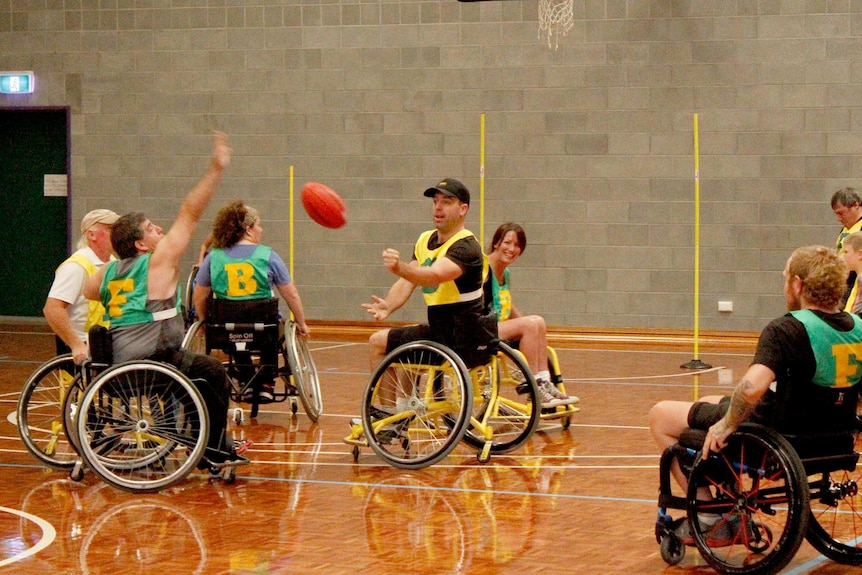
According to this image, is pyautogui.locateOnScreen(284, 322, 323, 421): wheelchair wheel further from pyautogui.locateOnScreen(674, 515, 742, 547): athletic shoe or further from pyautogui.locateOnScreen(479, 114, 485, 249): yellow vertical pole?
pyautogui.locateOnScreen(479, 114, 485, 249): yellow vertical pole

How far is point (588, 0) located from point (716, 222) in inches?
89.5

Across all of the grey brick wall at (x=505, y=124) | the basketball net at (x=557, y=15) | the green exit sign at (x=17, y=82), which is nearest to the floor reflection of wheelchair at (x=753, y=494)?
the grey brick wall at (x=505, y=124)

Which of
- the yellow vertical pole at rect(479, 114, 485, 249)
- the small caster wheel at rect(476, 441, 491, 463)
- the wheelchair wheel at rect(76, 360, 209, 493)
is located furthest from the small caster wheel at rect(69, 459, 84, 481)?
the yellow vertical pole at rect(479, 114, 485, 249)

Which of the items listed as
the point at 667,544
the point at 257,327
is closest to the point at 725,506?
the point at 667,544

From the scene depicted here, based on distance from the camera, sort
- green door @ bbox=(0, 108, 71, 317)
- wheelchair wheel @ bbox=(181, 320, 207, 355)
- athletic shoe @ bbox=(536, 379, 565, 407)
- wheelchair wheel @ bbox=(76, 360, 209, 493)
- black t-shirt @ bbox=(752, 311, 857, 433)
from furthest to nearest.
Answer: green door @ bbox=(0, 108, 71, 317), wheelchair wheel @ bbox=(181, 320, 207, 355), athletic shoe @ bbox=(536, 379, 565, 407), wheelchair wheel @ bbox=(76, 360, 209, 493), black t-shirt @ bbox=(752, 311, 857, 433)

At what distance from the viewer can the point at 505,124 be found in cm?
1084

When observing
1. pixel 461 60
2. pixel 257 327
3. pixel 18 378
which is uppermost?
pixel 461 60

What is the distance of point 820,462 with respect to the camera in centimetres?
368

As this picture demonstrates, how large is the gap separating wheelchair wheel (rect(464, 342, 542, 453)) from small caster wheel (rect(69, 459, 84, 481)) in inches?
70.7

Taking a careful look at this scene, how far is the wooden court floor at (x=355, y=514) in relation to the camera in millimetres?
3943

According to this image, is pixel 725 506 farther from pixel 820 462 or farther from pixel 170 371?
pixel 170 371

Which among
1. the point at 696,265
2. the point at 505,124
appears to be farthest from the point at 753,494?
the point at 505,124

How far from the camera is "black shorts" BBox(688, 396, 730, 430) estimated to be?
3771mm

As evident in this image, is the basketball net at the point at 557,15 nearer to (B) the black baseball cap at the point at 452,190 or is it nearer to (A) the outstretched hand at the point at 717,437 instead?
(B) the black baseball cap at the point at 452,190
